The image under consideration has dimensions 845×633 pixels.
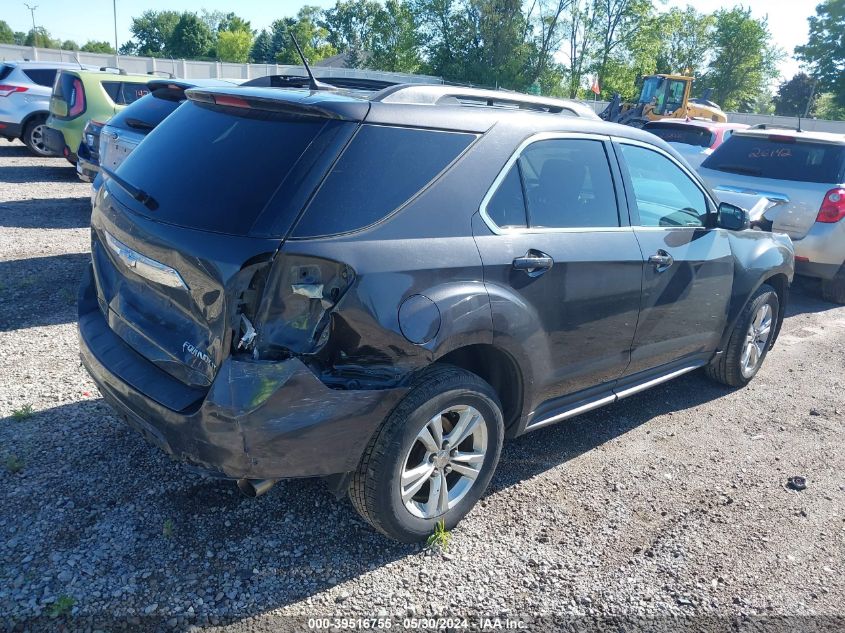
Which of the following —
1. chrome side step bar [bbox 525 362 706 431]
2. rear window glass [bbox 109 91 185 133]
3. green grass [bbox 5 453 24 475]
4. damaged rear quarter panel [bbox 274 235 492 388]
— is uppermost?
rear window glass [bbox 109 91 185 133]

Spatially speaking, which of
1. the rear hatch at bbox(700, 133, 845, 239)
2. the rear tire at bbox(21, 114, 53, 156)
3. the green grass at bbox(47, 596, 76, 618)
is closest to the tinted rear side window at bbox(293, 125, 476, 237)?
the green grass at bbox(47, 596, 76, 618)

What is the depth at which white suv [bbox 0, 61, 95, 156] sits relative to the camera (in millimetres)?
13234

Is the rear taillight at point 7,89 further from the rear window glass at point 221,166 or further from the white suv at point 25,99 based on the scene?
the rear window glass at point 221,166

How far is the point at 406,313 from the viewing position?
2686mm

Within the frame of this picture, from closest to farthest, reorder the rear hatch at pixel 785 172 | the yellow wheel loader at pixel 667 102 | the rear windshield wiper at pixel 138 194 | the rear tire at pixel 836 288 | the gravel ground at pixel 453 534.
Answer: the gravel ground at pixel 453 534
the rear windshield wiper at pixel 138 194
the rear hatch at pixel 785 172
the rear tire at pixel 836 288
the yellow wheel loader at pixel 667 102

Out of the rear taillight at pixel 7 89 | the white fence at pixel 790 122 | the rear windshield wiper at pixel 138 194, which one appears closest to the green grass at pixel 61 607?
the rear windshield wiper at pixel 138 194

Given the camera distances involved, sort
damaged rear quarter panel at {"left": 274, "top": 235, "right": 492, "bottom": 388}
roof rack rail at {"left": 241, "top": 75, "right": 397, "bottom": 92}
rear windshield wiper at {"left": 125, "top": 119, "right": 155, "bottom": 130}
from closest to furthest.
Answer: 1. damaged rear quarter panel at {"left": 274, "top": 235, "right": 492, "bottom": 388}
2. roof rack rail at {"left": 241, "top": 75, "right": 397, "bottom": 92}
3. rear windshield wiper at {"left": 125, "top": 119, "right": 155, "bottom": 130}

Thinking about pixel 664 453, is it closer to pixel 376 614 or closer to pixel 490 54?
pixel 376 614

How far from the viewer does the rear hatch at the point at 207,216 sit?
8.28 feet

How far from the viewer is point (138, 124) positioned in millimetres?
7375

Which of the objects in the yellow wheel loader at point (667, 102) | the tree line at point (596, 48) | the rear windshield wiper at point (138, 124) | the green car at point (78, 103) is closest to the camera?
the rear windshield wiper at point (138, 124)

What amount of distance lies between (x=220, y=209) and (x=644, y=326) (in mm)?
2455

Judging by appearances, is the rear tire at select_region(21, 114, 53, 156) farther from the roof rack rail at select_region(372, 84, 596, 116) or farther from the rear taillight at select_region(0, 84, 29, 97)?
the roof rack rail at select_region(372, 84, 596, 116)

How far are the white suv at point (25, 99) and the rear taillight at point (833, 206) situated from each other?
13088mm
